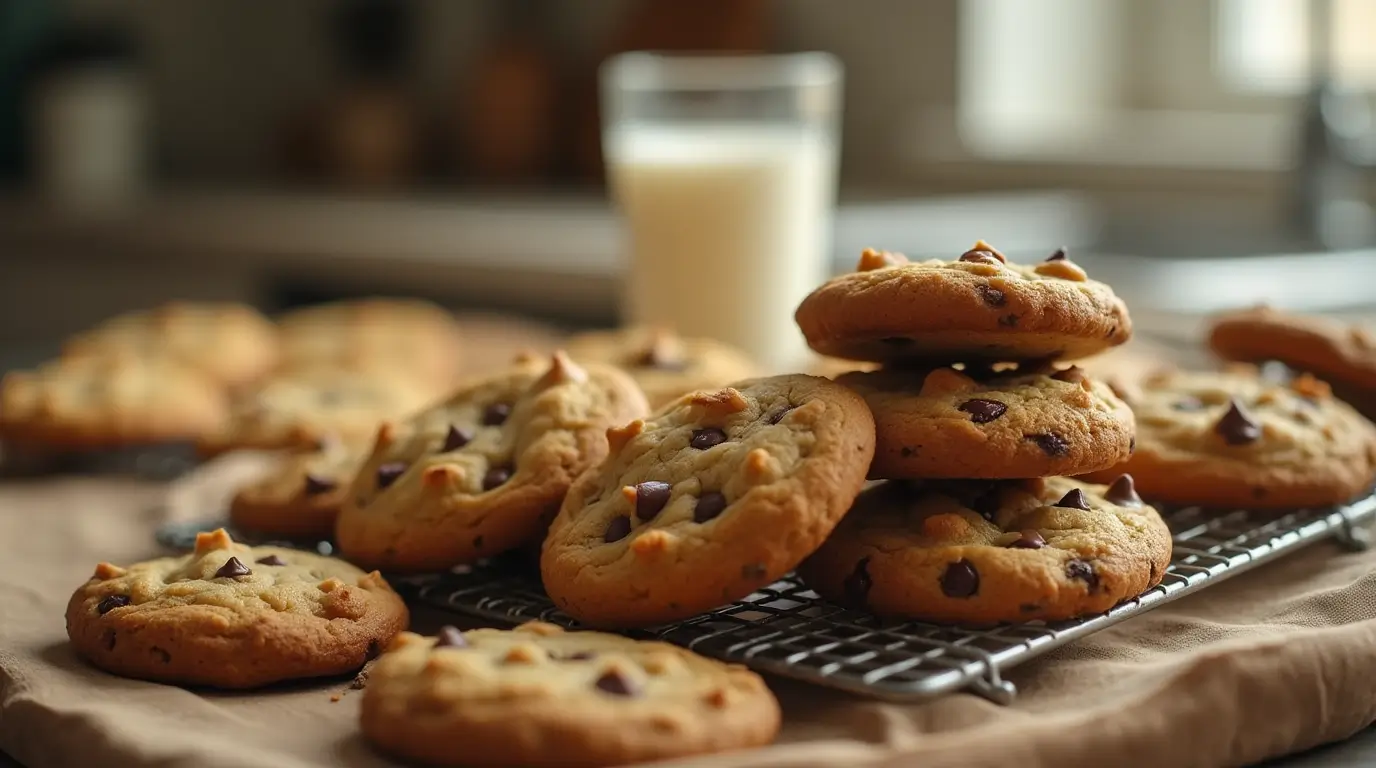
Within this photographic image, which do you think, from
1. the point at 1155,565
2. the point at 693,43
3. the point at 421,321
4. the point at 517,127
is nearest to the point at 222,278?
the point at 517,127

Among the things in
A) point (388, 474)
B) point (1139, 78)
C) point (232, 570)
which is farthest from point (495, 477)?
point (1139, 78)

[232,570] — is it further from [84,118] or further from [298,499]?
[84,118]

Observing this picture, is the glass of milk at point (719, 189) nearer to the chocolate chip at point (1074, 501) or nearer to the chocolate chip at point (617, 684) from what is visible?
the chocolate chip at point (1074, 501)

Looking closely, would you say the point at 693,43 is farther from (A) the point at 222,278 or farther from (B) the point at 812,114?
(B) the point at 812,114

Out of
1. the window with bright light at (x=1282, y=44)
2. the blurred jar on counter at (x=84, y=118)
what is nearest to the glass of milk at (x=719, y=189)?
the window with bright light at (x=1282, y=44)

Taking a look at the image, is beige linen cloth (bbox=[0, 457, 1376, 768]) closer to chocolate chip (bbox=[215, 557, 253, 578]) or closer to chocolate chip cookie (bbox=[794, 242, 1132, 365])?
chocolate chip (bbox=[215, 557, 253, 578])

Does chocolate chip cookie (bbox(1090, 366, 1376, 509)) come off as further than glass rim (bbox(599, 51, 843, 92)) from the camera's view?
No

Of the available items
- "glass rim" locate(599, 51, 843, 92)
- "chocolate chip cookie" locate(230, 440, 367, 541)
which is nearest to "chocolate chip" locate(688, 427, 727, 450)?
"chocolate chip cookie" locate(230, 440, 367, 541)
